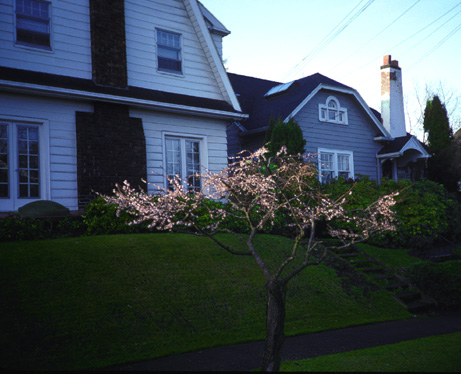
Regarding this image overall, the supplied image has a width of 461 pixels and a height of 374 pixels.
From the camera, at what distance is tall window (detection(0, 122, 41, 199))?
1082 cm

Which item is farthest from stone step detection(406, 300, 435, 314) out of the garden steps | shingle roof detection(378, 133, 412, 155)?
shingle roof detection(378, 133, 412, 155)

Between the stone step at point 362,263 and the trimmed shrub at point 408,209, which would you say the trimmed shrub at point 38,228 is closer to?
the stone step at point 362,263

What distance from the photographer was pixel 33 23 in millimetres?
11555

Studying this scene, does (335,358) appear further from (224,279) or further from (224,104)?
(224,104)

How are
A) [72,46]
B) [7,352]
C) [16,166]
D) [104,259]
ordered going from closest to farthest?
[7,352] → [104,259] → [16,166] → [72,46]

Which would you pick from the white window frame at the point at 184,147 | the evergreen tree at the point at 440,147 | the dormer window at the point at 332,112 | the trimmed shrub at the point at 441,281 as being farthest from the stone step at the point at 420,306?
the evergreen tree at the point at 440,147

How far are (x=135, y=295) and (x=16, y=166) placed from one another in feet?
18.6

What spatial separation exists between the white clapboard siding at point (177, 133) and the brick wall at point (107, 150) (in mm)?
318

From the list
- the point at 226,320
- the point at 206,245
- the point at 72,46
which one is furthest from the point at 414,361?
the point at 72,46

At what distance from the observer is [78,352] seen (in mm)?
5777

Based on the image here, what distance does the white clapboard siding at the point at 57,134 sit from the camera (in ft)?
36.1

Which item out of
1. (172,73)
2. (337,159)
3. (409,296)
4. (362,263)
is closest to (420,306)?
(409,296)

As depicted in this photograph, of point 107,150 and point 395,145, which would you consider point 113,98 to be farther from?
point 395,145

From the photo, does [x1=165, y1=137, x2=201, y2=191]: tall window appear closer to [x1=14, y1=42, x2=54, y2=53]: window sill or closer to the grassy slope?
the grassy slope
